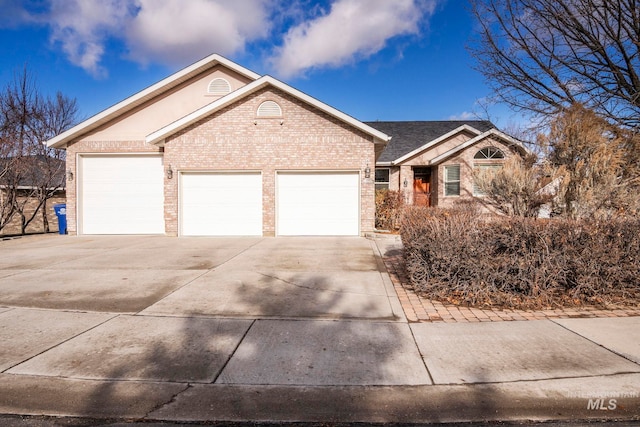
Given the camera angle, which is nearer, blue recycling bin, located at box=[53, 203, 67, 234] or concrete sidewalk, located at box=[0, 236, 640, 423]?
concrete sidewalk, located at box=[0, 236, 640, 423]

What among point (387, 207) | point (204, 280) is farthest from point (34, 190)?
point (387, 207)

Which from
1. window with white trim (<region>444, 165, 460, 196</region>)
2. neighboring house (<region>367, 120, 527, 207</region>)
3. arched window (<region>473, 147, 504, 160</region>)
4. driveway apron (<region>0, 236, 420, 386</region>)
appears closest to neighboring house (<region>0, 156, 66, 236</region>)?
driveway apron (<region>0, 236, 420, 386</region>)

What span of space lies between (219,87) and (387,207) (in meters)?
8.53

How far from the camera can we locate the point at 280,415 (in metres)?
2.70

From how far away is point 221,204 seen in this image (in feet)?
42.5

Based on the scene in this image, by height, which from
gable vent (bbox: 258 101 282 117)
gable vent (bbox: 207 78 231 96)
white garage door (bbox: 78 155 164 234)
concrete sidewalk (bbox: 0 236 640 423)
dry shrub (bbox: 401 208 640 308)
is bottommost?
concrete sidewalk (bbox: 0 236 640 423)

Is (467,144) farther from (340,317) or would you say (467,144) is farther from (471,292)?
(340,317)

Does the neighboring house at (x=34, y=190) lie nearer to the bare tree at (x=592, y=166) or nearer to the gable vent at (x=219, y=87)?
the gable vent at (x=219, y=87)

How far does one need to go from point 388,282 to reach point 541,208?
4.43m

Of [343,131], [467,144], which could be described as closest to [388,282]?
[343,131]

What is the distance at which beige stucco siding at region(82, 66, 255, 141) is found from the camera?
45.1 feet

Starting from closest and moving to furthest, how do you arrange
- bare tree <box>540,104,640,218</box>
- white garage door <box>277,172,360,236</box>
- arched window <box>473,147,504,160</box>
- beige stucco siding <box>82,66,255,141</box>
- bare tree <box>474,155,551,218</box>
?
bare tree <box>540,104,640,218</box>, bare tree <box>474,155,551,218</box>, white garage door <box>277,172,360,236</box>, beige stucco siding <box>82,66,255,141</box>, arched window <box>473,147,504,160</box>

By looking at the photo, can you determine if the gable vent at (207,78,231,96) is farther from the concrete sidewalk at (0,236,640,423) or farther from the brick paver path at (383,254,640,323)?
the brick paver path at (383,254,640,323)

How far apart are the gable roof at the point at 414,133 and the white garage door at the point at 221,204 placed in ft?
28.8
